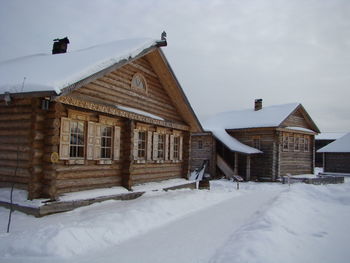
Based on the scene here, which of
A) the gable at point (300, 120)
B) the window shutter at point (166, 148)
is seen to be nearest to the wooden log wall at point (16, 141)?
the window shutter at point (166, 148)

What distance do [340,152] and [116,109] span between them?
2568 cm

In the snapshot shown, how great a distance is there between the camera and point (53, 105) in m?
8.61

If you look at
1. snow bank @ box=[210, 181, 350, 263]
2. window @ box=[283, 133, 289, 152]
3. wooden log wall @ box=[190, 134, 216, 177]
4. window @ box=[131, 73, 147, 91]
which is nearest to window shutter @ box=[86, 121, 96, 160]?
window @ box=[131, 73, 147, 91]

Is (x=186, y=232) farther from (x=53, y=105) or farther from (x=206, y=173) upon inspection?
(x=206, y=173)

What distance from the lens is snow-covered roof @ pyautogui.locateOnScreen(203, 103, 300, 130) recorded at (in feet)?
78.5

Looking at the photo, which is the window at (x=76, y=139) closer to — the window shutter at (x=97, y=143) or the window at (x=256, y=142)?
the window shutter at (x=97, y=143)

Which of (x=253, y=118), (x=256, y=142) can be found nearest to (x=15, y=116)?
(x=256, y=142)

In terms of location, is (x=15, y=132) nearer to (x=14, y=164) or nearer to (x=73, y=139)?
(x=14, y=164)

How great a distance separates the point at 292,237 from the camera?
6.91 metres

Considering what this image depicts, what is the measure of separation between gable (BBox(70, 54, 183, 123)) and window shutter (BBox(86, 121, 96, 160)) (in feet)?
2.89

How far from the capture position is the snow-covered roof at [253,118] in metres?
23.9

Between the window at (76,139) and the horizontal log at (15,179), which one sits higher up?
the window at (76,139)

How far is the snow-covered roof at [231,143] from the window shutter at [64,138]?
15024mm

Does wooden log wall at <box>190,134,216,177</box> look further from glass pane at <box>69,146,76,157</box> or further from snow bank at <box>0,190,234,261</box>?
glass pane at <box>69,146,76,157</box>
